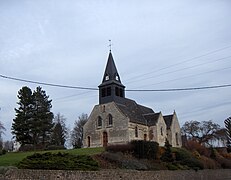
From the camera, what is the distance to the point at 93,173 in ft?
59.7

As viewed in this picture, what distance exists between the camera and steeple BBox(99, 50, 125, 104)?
4700cm

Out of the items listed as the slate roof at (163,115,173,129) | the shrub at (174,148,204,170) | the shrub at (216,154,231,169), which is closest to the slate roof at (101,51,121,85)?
the slate roof at (163,115,173,129)

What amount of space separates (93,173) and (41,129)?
30.9 meters

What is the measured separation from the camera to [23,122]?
47.5 metres

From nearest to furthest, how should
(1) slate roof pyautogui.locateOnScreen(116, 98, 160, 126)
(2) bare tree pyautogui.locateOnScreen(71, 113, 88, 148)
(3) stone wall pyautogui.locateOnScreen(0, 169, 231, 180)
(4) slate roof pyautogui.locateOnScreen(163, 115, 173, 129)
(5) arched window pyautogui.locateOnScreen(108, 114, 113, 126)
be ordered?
(3) stone wall pyautogui.locateOnScreen(0, 169, 231, 180) < (5) arched window pyautogui.locateOnScreen(108, 114, 113, 126) < (1) slate roof pyautogui.locateOnScreen(116, 98, 160, 126) < (4) slate roof pyautogui.locateOnScreen(163, 115, 173, 129) < (2) bare tree pyautogui.locateOnScreen(71, 113, 88, 148)

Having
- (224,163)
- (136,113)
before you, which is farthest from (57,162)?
(136,113)

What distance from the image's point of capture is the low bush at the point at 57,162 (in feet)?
55.0

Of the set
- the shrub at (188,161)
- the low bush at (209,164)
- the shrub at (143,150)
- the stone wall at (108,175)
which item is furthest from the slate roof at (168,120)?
the shrub at (143,150)

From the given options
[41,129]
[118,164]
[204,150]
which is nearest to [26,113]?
[41,129]

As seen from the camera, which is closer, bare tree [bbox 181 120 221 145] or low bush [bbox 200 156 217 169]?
low bush [bbox 200 156 217 169]

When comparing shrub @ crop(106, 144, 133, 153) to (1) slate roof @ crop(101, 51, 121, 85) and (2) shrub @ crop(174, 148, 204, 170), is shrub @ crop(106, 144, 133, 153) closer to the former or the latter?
(2) shrub @ crop(174, 148, 204, 170)

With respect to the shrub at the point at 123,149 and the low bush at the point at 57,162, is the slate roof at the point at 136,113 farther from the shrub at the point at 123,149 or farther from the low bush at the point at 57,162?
the low bush at the point at 57,162

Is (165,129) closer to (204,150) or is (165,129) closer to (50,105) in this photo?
(204,150)

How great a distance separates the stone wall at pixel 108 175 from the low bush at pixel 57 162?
0.69 meters
